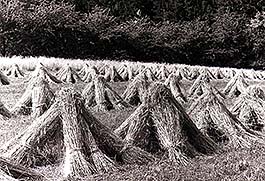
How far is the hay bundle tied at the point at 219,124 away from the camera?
9.73 metres

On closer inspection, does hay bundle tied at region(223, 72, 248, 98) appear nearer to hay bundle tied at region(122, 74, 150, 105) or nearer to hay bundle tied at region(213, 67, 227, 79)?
hay bundle tied at region(122, 74, 150, 105)

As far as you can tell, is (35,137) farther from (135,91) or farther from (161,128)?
(135,91)

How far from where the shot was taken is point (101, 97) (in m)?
13.2

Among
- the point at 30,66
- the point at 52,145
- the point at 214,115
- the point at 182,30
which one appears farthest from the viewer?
the point at 182,30

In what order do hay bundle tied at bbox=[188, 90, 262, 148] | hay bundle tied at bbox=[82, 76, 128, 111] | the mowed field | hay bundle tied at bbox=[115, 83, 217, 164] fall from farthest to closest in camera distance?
hay bundle tied at bbox=[82, 76, 128, 111], hay bundle tied at bbox=[188, 90, 262, 148], hay bundle tied at bbox=[115, 83, 217, 164], the mowed field

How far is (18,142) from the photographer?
819 centimetres

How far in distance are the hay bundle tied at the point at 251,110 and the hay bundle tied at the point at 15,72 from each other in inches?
450

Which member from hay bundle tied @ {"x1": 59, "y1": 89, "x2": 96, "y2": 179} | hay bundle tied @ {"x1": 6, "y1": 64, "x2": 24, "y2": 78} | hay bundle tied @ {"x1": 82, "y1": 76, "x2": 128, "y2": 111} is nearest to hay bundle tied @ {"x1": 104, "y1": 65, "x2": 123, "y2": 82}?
hay bundle tied @ {"x1": 6, "y1": 64, "x2": 24, "y2": 78}

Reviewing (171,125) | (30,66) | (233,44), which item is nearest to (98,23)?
(233,44)

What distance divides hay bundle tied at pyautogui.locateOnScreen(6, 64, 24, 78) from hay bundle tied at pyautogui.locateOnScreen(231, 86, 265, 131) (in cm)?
→ 1143

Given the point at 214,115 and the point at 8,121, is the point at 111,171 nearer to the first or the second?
the point at 214,115

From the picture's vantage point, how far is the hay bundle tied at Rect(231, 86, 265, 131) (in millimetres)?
11336

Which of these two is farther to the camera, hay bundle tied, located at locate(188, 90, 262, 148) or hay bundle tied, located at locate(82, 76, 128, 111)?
hay bundle tied, located at locate(82, 76, 128, 111)

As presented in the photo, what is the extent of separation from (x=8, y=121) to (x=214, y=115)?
3712 millimetres
